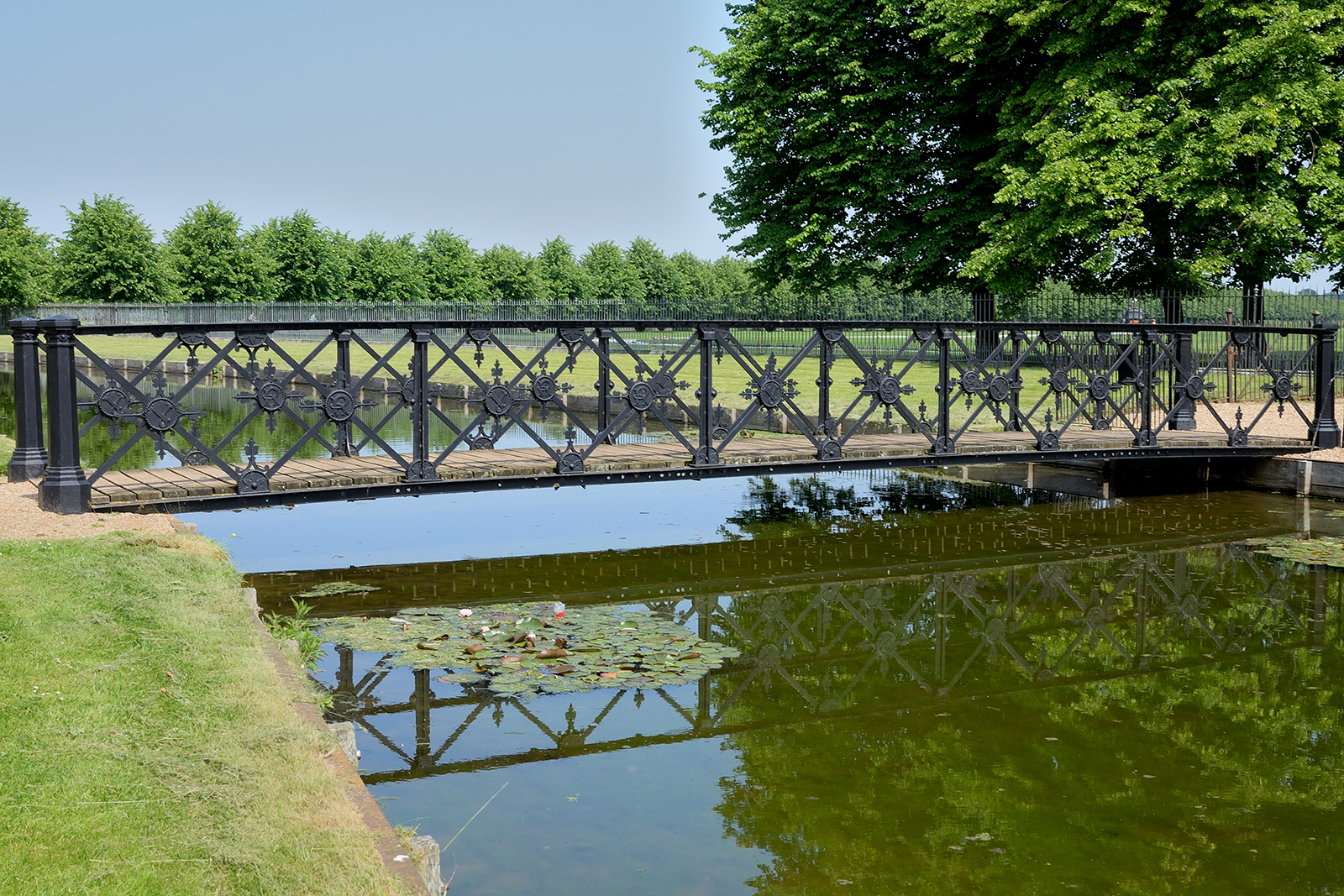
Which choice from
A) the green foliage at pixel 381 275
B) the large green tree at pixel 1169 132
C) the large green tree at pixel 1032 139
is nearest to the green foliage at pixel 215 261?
the green foliage at pixel 381 275


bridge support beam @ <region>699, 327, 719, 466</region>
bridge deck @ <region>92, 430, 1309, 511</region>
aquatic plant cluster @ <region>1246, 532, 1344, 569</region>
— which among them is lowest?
aquatic plant cluster @ <region>1246, 532, 1344, 569</region>

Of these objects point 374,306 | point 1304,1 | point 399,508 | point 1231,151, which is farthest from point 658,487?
point 374,306

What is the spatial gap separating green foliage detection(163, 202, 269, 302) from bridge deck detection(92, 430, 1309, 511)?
5794 centimetres

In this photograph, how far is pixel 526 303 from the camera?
56969 millimetres

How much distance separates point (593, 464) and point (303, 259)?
61.8m

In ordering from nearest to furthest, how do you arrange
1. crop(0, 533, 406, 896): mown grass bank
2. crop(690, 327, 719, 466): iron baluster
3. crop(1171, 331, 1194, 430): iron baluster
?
crop(0, 533, 406, 896): mown grass bank < crop(690, 327, 719, 466): iron baluster < crop(1171, 331, 1194, 430): iron baluster

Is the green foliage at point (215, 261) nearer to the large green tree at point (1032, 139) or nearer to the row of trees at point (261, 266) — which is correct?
the row of trees at point (261, 266)

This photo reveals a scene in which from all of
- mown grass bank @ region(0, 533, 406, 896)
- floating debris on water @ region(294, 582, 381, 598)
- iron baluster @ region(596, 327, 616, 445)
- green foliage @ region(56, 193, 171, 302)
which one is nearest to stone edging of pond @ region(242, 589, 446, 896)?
mown grass bank @ region(0, 533, 406, 896)

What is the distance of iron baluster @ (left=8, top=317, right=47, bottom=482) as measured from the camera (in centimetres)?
917

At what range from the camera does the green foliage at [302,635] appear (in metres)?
6.77

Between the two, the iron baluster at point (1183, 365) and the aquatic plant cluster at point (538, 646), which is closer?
the aquatic plant cluster at point (538, 646)

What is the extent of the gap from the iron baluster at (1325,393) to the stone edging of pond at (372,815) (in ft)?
43.2

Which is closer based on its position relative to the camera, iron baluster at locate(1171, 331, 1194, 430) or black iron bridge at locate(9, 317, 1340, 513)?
black iron bridge at locate(9, 317, 1340, 513)

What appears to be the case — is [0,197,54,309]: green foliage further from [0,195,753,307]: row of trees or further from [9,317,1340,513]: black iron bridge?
[9,317,1340,513]: black iron bridge
